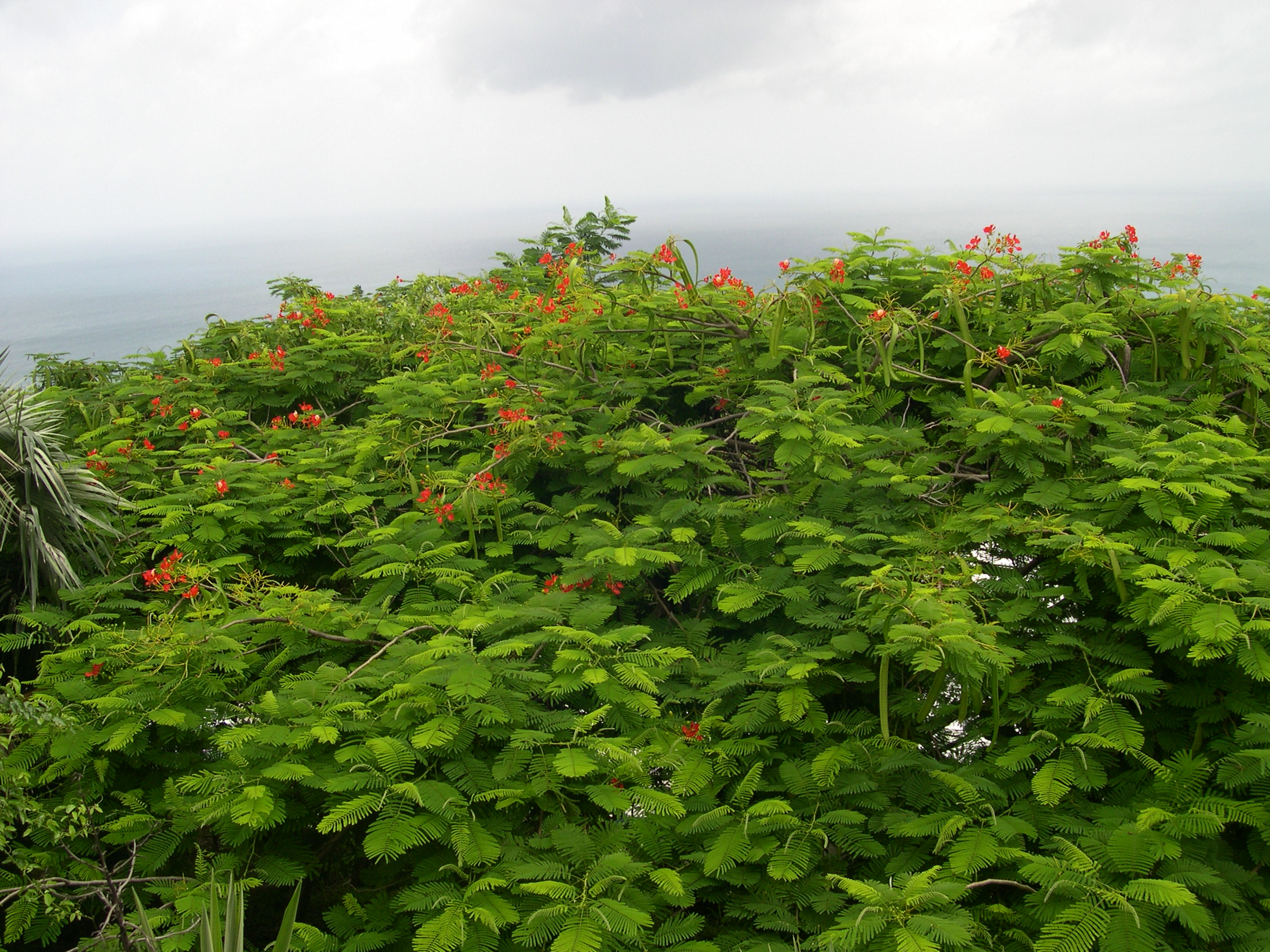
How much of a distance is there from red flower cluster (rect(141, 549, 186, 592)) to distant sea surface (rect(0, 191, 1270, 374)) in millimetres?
1665

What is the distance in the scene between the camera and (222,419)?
18.3 feet

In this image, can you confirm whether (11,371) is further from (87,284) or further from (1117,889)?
(87,284)

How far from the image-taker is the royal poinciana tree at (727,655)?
2.53 m

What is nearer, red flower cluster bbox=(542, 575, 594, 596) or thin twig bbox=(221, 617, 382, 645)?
thin twig bbox=(221, 617, 382, 645)

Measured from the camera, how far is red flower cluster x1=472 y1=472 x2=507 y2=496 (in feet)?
13.6

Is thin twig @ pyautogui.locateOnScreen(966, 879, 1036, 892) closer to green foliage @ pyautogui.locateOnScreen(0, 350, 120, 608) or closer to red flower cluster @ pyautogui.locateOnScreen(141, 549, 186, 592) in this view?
red flower cluster @ pyautogui.locateOnScreen(141, 549, 186, 592)

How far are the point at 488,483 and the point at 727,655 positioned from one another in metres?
1.58

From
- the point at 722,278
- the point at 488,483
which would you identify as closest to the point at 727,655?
the point at 488,483

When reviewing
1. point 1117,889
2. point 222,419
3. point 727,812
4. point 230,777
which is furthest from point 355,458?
point 1117,889

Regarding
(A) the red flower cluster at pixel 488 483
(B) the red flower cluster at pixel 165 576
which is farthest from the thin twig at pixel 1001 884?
(B) the red flower cluster at pixel 165 576

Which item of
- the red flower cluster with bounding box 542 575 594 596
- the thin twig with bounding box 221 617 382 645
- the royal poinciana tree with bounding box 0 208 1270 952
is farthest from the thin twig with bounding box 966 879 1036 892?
the thin twig with bounding box 221 617 382 645

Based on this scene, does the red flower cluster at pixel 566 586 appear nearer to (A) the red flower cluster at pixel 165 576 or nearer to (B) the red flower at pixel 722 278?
(A) the red flower cluster at pixel 165 576

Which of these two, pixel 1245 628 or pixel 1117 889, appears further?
pixel 1245 628

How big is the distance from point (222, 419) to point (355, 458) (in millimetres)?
1417
